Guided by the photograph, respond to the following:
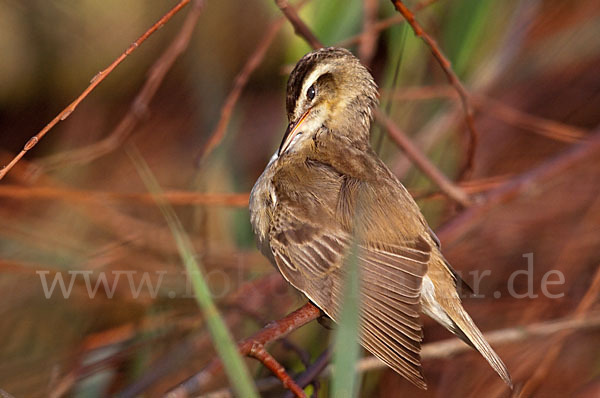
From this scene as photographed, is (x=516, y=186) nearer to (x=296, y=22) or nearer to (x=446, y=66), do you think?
(x=446, y=66)

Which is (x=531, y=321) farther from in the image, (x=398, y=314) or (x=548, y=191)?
(x=398, y=314)

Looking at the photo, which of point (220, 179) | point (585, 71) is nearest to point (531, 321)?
point (220, 179)

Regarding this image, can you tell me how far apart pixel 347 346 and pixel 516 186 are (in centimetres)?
196

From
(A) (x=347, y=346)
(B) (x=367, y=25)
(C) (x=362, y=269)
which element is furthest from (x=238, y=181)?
(A) (x=347, y=346)

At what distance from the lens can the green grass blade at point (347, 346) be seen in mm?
1593

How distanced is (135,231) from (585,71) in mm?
2951

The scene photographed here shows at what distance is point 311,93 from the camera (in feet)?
9.45

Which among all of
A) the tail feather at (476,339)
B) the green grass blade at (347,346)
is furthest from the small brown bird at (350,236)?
the green grass blade at (347,346)

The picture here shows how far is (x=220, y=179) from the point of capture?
400cm

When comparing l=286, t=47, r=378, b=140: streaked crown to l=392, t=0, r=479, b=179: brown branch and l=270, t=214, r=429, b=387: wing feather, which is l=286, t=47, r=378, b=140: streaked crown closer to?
l=392, t=0, r=479, b=179: brown branch

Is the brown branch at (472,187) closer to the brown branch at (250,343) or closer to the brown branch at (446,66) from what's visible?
the brown branch at (446,66)

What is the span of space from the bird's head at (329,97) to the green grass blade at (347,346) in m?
1.20

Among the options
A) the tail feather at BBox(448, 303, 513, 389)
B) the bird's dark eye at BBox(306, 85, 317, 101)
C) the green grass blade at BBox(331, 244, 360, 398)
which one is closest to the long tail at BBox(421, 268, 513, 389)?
the tail feather at BBox(448, 303, 513, 389)

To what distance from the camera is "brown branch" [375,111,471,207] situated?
2.96m
